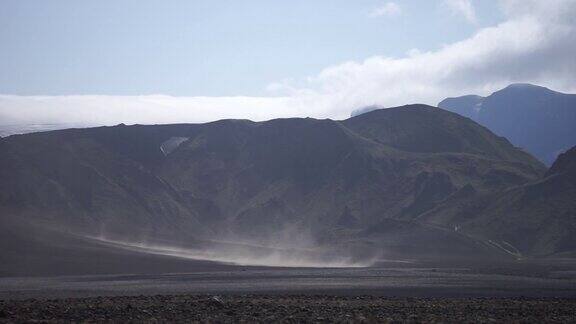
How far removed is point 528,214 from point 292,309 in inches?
4193

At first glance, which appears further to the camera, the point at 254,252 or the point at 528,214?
the point at 528,214

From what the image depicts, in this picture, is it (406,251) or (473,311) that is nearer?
(473,311)

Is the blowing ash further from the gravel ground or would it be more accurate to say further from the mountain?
the gravel ground

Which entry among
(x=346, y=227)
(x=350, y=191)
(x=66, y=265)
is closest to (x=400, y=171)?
(x=350, y=191)

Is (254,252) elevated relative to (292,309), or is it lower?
lower

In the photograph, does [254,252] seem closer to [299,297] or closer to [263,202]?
[263,202]

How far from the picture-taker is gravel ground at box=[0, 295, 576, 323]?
41.8 metres

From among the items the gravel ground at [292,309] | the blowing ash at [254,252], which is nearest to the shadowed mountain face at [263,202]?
the blowing ash at [254,252]

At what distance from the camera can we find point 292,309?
153 ft

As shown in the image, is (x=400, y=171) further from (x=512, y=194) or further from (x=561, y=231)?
(x=561, y=231)

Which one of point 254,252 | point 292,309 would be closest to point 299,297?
point 292,309

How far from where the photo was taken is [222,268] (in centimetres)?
10575

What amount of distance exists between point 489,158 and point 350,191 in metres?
37.2

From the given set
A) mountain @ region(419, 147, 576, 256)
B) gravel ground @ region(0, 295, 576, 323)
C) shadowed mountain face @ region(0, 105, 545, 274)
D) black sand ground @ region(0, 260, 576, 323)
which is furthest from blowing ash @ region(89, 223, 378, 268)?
gravel ground @ region(0, 295, 576, 323)
